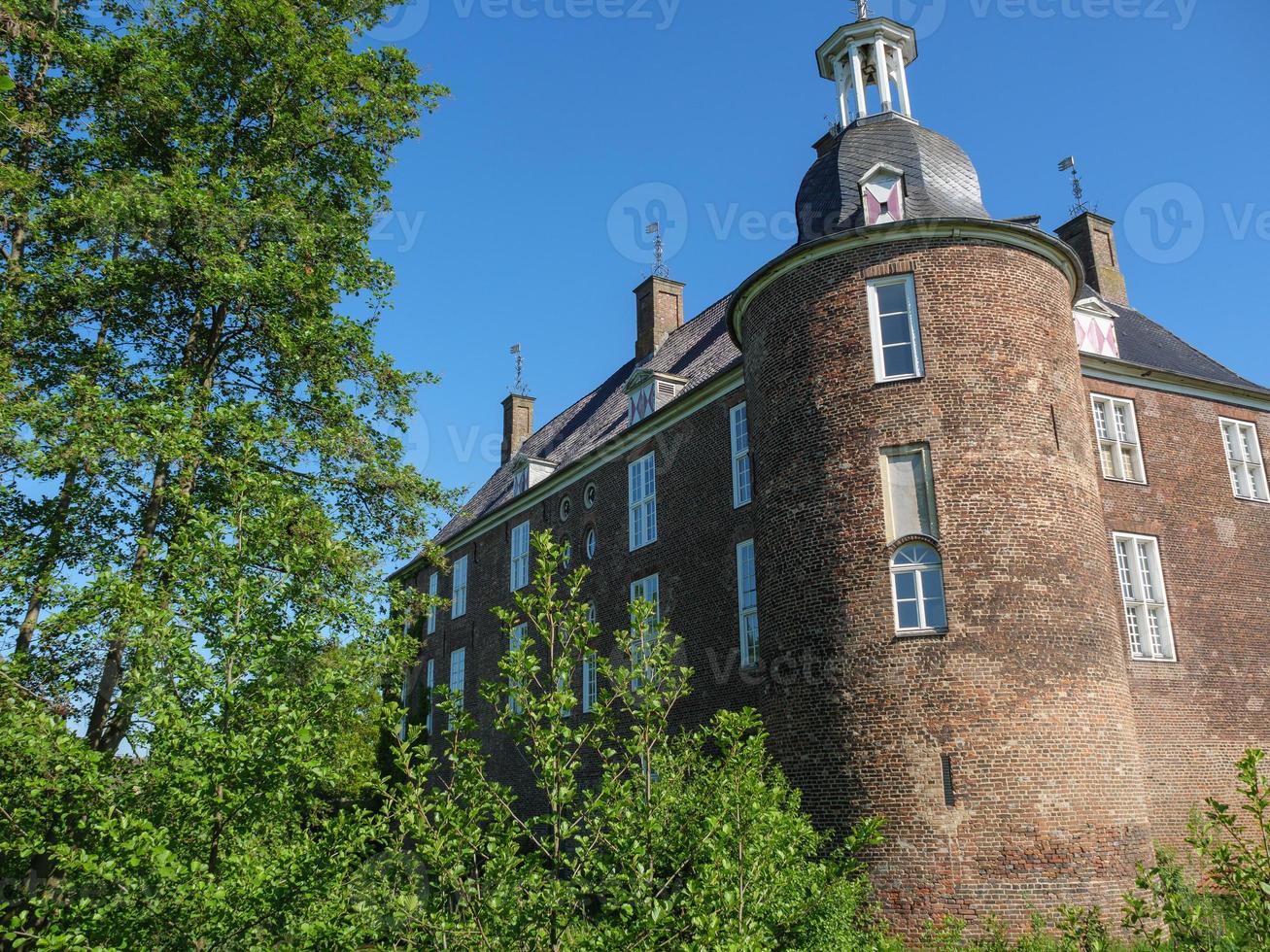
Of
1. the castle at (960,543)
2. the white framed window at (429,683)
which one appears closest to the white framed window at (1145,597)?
the castle at (960,543)

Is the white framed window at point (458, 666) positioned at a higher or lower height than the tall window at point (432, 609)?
lower

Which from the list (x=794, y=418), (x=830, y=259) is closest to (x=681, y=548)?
(x=794, y=418)

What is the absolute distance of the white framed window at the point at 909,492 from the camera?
14.6 meters

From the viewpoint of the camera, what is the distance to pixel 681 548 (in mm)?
21516

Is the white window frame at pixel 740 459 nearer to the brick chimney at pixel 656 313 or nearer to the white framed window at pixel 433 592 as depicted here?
the brick chimney at pixel 656 313

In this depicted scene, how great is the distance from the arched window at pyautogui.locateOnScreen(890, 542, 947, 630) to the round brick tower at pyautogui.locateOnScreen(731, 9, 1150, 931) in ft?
0.16

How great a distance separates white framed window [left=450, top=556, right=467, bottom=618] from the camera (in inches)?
1329

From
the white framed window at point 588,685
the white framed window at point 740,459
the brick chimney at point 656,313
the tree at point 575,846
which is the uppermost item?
the brick chimney at point 656,313

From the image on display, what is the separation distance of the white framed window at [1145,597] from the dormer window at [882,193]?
7.65 m

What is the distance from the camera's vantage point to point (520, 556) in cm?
3055

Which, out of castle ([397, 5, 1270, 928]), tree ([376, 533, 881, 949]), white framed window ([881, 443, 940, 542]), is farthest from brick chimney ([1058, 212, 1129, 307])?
A: tree ([376, 533, 881, 949])

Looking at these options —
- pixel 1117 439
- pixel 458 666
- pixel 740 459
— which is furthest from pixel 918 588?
pixel 458 666

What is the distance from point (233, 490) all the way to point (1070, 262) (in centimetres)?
1413

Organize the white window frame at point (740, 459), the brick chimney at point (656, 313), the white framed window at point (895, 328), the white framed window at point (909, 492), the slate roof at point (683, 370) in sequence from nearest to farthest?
the white framed window at point (909, 492), the white framed window at point (895, 328), the white window frame at point (740, 459), the slate roof at point (683, 370), the brick chimney at point (656, 313)
